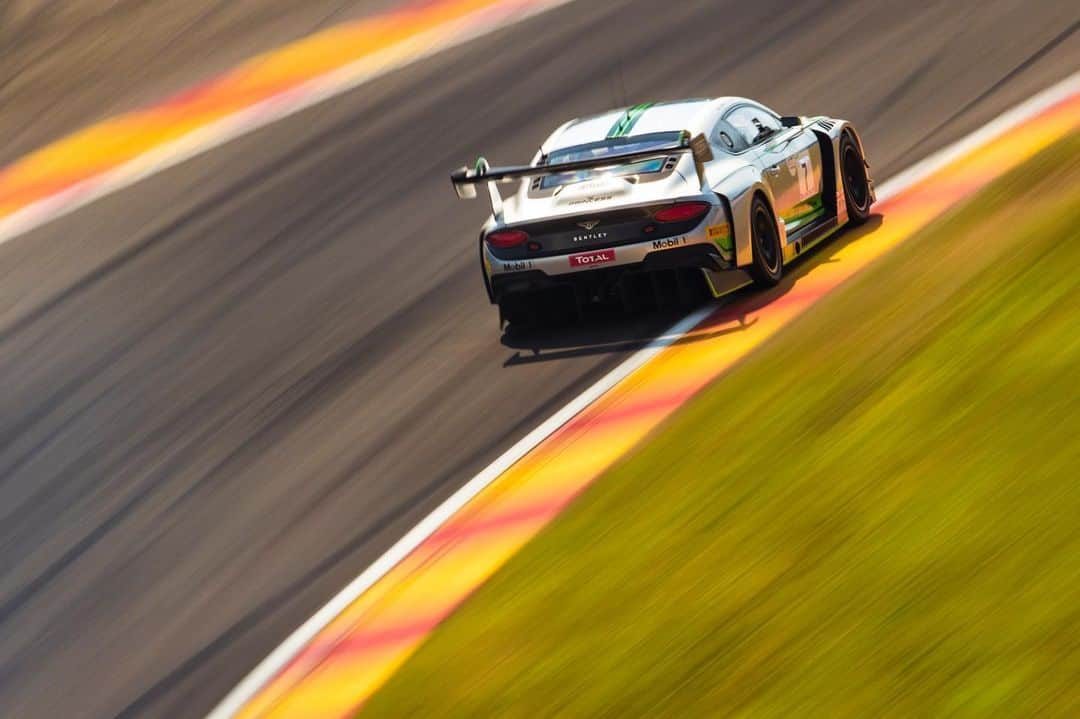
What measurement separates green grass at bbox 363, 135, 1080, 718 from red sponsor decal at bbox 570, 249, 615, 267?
7.92 ft

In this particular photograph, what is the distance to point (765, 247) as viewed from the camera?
1041cm

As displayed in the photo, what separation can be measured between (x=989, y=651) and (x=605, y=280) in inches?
235

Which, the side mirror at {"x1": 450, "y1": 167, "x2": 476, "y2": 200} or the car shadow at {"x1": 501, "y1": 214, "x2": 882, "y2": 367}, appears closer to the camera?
the car shadow at {"x1": 501, "y1": 214, "x2": 882, "y2": 367}

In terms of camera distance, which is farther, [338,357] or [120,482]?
[338,357]

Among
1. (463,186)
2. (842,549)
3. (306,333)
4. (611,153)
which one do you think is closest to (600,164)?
(611,153)

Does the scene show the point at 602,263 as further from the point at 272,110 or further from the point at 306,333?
the point at 272,110

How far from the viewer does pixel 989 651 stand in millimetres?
4293

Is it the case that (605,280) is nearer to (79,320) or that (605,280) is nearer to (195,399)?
(195,399)

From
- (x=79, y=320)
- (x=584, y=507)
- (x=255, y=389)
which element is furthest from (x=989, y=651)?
(x=79, y=320)

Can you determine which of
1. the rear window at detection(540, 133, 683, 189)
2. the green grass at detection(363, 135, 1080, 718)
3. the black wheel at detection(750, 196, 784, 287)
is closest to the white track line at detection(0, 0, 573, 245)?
the rear window at detection(540, 133, 683, 189)

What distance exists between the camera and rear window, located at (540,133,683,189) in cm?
1015

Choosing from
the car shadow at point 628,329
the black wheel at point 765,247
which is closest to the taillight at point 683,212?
the black wheel at point 765,247

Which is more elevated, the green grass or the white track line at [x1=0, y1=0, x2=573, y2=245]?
the green grass

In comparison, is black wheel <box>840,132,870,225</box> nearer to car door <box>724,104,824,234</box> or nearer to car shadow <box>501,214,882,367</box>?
car door <box>724,104,824,234</box>
